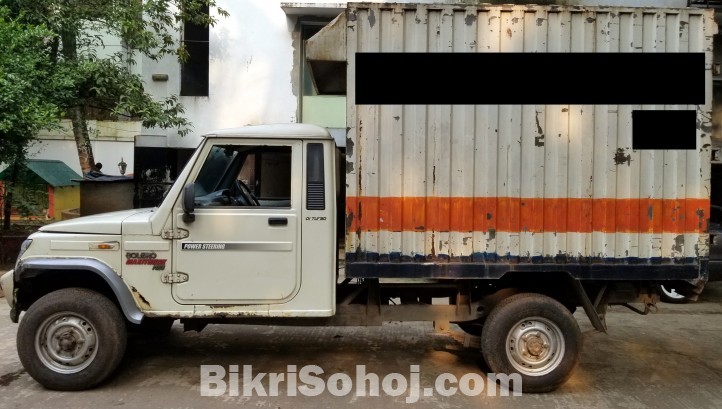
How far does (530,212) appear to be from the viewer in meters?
4.46

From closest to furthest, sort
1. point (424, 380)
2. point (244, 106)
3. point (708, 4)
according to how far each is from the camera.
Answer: point (424, 380) → point (708, 4) → point (244, 106)

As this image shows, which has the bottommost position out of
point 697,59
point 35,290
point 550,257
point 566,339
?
point 566,339

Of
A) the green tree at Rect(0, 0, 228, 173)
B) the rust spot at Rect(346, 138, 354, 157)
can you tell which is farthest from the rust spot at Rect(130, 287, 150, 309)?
the green tree at Rect(0, 0, 228, 173)

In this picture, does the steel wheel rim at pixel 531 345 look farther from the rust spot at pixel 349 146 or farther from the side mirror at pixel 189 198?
the side mirror at pixel 189 198

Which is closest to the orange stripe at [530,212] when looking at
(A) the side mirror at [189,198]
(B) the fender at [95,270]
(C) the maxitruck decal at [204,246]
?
(C) the maxitruck decal at [204,246]

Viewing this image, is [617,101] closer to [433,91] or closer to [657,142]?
[657,142]

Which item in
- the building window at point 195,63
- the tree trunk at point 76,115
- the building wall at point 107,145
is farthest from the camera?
the building wall at point 107,145

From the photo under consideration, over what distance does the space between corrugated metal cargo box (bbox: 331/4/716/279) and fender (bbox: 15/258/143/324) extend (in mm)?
1814

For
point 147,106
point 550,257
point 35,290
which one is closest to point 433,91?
point 550,257

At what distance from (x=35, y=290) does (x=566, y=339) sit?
180 inches

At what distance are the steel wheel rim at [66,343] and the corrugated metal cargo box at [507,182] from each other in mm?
2253

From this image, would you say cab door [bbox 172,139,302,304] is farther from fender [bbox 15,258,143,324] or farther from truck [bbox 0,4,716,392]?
fender [bbox 15,258,143,324]

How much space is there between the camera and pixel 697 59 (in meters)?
4.51

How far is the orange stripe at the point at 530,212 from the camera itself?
4.47m
